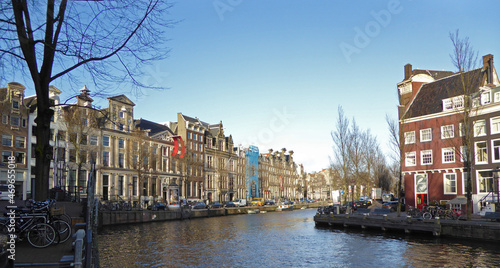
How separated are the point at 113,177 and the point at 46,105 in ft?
199

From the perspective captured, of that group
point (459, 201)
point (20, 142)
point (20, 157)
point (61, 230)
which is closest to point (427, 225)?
point (459, 201)

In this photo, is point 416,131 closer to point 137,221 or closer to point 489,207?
point 489,207

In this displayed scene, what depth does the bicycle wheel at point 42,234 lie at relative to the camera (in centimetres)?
1190

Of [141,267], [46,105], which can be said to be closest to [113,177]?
[141,267]

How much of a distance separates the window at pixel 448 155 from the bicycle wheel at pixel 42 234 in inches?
1786

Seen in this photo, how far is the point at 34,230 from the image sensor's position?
39.3ft

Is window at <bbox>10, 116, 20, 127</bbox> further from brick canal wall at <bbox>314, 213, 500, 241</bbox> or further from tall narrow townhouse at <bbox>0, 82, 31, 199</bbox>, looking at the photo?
brick canal wall at <bbox>314, 213, 500, 241</bbox>

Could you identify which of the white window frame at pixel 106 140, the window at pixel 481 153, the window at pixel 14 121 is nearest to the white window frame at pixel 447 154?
the window at pixel 481 153

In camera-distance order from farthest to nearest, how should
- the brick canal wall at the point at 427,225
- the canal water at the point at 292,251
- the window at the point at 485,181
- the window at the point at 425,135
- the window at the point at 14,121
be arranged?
the window at the point at 14,121 → the window at the point at 425,135 → the window at the point at 485,181 → the brick canal wall at the point at 427,225 → the canal water at the point at 292,251

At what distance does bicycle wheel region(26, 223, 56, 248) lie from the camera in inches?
468

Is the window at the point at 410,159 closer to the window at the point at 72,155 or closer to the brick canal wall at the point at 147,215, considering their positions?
the brick canal wall at the point at 147,215

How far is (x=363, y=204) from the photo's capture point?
60.5 metres

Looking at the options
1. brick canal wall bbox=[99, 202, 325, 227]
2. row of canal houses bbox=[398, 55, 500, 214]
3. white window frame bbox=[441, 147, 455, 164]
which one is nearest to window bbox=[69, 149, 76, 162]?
brick canal wall bbox=[99, 202, 325, 227]

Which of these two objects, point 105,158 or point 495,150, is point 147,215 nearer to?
point 105,158
